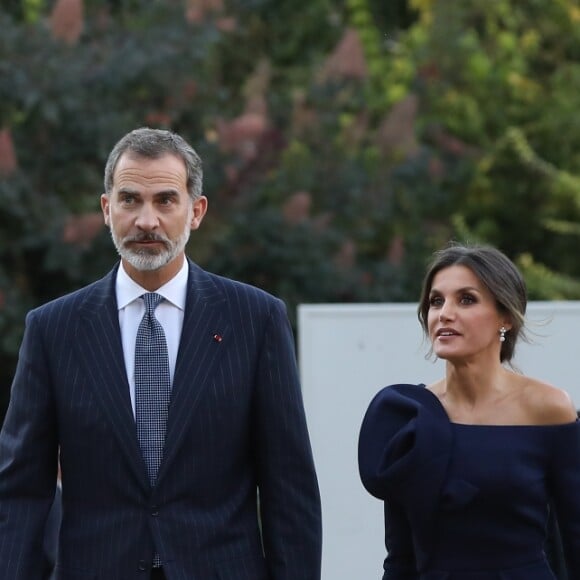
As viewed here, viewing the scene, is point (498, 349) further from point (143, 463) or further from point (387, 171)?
point (387, 171)

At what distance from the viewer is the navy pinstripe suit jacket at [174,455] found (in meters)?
4.09

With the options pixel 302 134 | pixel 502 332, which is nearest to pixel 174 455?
pixel 502 332

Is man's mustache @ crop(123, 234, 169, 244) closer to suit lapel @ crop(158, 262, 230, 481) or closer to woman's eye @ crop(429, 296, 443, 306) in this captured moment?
suit lapel @ crop(158, 262, 230, 481)

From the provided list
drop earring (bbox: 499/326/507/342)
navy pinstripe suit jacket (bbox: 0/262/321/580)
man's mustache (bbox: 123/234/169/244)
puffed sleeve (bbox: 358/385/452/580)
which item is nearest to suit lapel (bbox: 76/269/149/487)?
navy pinstripe suit jacket (bbox: 0/262/321/580)

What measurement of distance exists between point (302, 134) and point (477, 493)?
26.0ft

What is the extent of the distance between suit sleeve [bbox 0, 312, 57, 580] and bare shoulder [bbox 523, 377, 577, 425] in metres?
1.27

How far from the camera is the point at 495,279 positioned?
13.8ft

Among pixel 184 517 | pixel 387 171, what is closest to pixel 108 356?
pixel 184 517

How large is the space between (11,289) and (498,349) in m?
6.75

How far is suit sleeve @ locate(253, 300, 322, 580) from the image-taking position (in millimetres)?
4195

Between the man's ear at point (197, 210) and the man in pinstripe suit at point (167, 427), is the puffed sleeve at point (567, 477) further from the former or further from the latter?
the man's ear at point (197, 210)

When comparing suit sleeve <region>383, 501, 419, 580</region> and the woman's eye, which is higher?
the woman's eye

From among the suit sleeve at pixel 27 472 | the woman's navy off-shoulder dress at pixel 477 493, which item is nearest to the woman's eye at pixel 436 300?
the woman's navy off-shoulder dress at pixel 477 493

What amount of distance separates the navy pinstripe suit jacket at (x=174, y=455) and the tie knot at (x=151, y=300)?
0.29 ft
